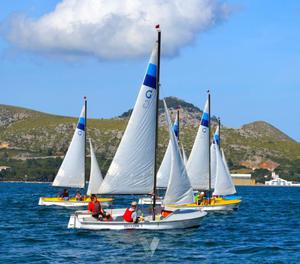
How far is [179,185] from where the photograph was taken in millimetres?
44875

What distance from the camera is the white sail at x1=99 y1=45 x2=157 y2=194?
44.0 metres

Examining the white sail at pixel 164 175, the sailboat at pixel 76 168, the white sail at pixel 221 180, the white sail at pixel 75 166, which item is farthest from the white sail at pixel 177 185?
the white sail at pixel 164 175

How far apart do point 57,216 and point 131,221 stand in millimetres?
19751

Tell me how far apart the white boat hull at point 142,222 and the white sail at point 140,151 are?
2026 millimetres

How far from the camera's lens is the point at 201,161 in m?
68.5

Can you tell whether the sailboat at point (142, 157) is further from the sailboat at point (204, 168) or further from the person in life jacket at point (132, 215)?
the sailboat at point (204, 168)

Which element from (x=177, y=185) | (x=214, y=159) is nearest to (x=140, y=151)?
(x=177, y=185)

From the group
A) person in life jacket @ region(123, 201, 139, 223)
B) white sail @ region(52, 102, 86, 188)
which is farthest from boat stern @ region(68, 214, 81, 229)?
white sail @ region(52, 102, 86, 188)

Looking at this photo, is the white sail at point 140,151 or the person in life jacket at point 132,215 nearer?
the person in life jacket at point 132,215

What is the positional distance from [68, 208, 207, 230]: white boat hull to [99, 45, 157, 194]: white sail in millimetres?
2026

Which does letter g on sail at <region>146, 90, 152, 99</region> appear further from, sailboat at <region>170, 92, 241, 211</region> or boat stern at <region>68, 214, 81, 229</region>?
sailboat at <region>170, 92, 241, 211</region>

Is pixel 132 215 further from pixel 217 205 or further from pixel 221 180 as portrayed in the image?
pixel 221 180

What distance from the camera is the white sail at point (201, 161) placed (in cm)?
6800

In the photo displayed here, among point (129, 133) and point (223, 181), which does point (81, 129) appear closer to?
point (223, 181)
